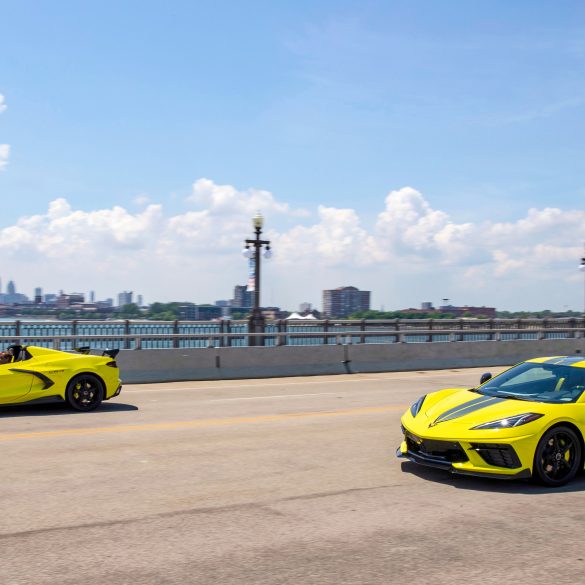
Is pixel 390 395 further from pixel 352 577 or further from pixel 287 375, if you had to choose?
pixel 352 577

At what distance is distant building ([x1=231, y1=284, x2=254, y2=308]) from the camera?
86.3 ft

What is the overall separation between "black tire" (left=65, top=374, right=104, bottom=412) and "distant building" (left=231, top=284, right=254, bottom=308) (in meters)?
12.9

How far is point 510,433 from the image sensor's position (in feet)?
23.6

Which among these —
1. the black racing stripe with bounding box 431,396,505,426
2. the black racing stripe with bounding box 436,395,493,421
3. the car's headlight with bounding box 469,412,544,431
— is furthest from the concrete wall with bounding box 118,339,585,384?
the car's headlight with bounding box 469,412,544,431

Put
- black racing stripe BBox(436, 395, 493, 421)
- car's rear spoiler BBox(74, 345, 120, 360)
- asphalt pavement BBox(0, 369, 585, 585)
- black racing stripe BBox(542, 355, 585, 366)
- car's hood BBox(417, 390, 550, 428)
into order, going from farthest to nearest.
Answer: car's rear spoiler BBox(74, 345, 120, 360) → black racing stripe BBox(542, 355, 585, 366) → black racing stripe BBox(436, 395, 493, 421) → car's hood BBox(417, 390, 550, 428) → asphalt pavement BBox(0, 369, 585, 585)

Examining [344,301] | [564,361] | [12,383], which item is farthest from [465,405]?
[344,301]

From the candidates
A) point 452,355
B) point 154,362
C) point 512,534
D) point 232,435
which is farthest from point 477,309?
point 512,534

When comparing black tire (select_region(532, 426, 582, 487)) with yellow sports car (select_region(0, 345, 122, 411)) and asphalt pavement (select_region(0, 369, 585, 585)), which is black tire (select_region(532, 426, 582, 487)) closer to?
asphalt pavement (select_region(0, 369, 585, 585))

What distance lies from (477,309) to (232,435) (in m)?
42.7

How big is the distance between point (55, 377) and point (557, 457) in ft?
26.9

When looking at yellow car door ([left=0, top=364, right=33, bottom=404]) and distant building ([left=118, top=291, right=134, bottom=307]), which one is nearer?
yellow car door ([left=0, top=364, right=33, bottom=404])

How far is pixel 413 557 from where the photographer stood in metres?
5.18

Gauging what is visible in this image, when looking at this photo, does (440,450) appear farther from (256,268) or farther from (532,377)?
(256,268)

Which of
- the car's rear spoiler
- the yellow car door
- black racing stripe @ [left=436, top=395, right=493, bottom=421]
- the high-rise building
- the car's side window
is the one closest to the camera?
black racing stripe @ [left=436, top=395, right=493, bottom=421]
